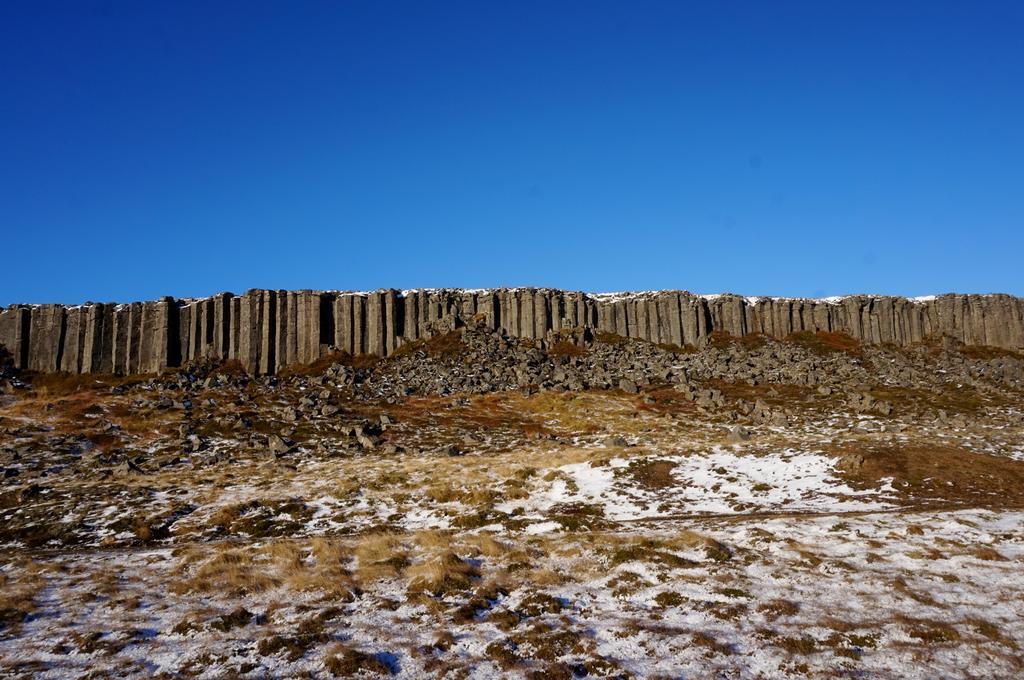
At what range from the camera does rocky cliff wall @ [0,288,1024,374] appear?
71.9m

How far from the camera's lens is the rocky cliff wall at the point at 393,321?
71938 millimetres

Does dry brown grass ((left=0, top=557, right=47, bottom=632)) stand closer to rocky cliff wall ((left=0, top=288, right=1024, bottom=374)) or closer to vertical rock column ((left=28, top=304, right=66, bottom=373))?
rocky cliff wall ((left=0, top=288, right=1024, bottom=374))

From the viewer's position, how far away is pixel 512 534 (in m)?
24.5

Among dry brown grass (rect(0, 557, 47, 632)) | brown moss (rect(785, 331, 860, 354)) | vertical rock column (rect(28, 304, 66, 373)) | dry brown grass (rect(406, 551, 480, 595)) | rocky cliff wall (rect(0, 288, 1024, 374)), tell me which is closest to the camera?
dry brown grass (rect(0, 557, 47, 632))

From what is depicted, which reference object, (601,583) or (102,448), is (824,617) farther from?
(102,448)

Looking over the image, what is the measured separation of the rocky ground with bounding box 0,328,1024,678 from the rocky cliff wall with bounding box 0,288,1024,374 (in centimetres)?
1283

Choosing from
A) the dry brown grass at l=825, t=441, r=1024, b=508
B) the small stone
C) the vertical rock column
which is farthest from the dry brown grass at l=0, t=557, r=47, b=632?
the vertical rock column

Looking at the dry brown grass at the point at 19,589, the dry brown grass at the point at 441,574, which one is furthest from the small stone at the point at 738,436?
the dry brown grass at the point at 19,589

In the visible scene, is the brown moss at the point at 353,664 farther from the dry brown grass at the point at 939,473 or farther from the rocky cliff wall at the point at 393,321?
the rocky cliff wall at the point at 393,321

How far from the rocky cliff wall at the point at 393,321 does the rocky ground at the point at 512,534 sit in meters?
12.8

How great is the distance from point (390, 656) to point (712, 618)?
25.4 ft

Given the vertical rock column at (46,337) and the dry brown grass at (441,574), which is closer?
the dry brown grass at (441,574)

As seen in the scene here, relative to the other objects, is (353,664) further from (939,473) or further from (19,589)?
(939,473)

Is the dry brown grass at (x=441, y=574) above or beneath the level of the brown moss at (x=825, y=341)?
beneath
